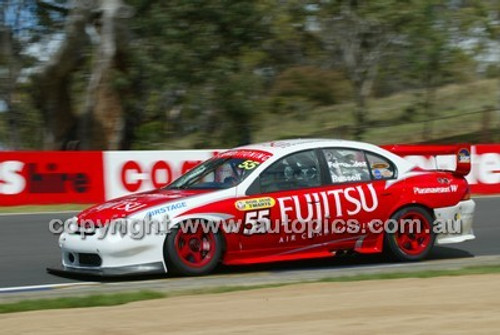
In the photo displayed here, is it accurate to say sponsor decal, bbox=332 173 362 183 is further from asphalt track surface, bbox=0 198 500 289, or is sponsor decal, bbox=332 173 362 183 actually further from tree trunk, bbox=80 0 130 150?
tree trunk, bbox=80 0 130 150

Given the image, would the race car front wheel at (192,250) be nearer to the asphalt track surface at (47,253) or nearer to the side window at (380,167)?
the asphalt track surface at (47,253)

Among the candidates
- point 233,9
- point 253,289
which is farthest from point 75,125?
point 253,289

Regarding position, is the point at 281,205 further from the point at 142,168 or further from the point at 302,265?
the point at 142,168

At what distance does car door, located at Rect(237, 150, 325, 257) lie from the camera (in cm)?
886

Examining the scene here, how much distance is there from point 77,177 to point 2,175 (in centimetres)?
142

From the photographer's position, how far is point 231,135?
93.4 ft

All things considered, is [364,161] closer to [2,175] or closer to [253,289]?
[253,289]

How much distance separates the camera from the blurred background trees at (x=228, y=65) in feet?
87.7

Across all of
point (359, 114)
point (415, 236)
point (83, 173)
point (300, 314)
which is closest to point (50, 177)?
point (83, 173)

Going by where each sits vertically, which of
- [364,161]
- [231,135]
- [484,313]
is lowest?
[484,313]

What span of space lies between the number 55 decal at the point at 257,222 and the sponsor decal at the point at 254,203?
5cm

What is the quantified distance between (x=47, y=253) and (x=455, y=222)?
4981 mm

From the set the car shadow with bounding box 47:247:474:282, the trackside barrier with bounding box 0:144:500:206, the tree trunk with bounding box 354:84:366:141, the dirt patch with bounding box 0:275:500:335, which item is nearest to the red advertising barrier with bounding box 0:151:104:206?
the trackside barrier with bounding box 0:144:500:206

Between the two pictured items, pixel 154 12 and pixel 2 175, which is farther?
pixel 154 12
